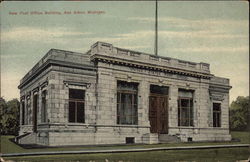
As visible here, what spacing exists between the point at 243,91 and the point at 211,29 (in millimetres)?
2563

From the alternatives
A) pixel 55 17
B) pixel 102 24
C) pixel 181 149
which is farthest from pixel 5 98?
pixel 181 149

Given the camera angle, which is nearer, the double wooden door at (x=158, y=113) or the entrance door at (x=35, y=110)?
the entrance door at (x=35, y=110)

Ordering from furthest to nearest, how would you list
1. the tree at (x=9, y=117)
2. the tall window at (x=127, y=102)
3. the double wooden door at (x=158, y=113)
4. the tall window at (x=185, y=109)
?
the tall window at (x=185, y=109)
the double wooden door at (x=158, y=113)
the tall window at (x=127, y=102)
the tree at (x=9, y=117)

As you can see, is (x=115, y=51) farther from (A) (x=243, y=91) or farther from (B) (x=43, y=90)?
(A) (x=243, y=91)

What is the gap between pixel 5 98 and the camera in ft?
34.3

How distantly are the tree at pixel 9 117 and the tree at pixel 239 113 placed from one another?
310 inches

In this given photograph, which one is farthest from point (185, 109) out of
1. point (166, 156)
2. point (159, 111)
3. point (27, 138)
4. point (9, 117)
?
point (9, 117)

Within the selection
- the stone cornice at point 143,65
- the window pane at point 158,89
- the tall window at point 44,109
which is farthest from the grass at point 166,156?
the stone cornice at point 143,65

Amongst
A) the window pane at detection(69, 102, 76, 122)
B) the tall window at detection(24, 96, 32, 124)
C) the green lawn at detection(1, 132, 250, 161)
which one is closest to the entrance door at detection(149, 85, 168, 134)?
the green lawn at detection(1, 132, 250, 161)

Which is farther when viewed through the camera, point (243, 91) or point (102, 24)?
point (243, 91)

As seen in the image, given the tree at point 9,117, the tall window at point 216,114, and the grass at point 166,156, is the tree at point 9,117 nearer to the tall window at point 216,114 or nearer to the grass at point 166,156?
the grass at point 166,156

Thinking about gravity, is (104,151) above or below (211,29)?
below

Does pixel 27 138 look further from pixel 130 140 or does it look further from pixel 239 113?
pixel 239 113

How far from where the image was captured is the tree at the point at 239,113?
12.1 metres
